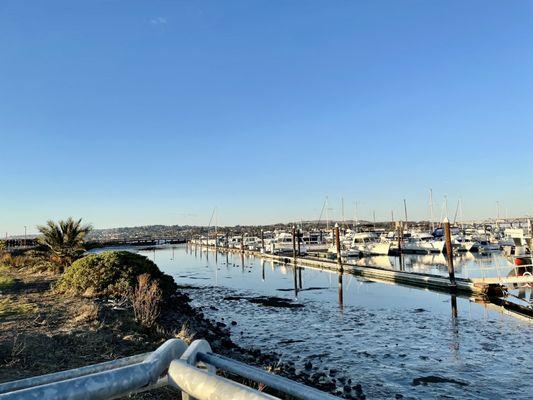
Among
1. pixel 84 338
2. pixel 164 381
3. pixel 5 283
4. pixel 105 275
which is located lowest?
pixel 84 338

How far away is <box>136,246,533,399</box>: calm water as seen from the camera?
512 inches

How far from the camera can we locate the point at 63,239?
97.7 feet

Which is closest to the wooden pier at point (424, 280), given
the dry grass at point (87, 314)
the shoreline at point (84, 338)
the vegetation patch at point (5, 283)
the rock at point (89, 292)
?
the shoreline at point (84, 338)

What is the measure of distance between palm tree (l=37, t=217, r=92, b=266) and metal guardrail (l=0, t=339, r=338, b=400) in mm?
30118

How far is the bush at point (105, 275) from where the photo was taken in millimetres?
18906

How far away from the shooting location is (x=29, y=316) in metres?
13.1

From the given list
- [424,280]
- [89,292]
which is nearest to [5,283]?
[89,292]

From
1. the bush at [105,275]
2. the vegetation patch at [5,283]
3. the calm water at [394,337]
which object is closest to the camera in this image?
the calm water at [394,337]

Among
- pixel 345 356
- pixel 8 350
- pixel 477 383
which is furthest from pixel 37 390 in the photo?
pixel 345 356

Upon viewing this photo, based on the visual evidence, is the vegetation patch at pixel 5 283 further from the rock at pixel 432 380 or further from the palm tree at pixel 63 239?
the rock at pixel 432 380

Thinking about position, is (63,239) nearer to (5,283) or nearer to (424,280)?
(5,283)

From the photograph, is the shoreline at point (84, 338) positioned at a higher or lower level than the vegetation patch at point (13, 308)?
lower

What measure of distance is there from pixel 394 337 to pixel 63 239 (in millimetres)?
23905

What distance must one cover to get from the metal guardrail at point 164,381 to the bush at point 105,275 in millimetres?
16780
